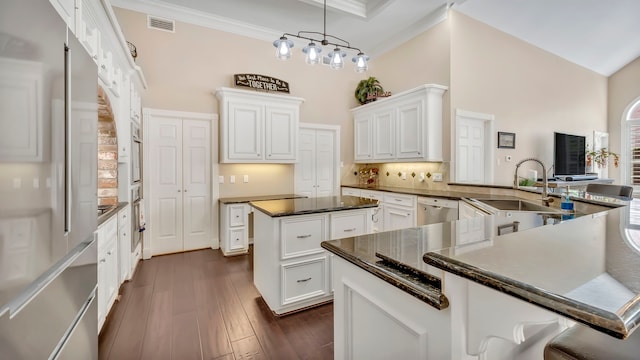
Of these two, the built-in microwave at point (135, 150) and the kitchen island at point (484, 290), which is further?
the built-in microwave at point (135, 150)

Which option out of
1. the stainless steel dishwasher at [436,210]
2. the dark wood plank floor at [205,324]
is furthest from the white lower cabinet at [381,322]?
the stainless steel dishwasher at [436,210]

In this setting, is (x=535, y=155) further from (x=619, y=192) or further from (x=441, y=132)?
(x=619, y=192)

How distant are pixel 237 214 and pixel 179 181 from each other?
3.34 feet

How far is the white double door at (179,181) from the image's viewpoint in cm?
403

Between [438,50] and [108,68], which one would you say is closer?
[108,68]

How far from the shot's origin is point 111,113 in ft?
8.32

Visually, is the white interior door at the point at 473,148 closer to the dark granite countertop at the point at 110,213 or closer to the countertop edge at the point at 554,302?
the countertop edge at the point at 554,302

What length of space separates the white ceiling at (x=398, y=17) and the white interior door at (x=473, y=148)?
1.63 m

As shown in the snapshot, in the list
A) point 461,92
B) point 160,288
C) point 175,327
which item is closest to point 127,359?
point 175,327

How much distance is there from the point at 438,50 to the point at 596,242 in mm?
4396

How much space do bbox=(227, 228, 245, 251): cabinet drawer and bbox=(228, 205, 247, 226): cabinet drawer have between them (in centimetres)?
10

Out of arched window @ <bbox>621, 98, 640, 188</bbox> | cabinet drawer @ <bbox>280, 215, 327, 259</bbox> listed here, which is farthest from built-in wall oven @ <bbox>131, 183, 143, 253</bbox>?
arched window @ <bbox>621, 98, 640, 188</bbox>

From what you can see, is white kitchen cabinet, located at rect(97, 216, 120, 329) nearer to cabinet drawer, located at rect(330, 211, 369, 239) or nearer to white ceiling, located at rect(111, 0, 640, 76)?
cabinet drawer, located at rect(330, 211, 369, 239)

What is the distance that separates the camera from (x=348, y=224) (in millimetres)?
2693
